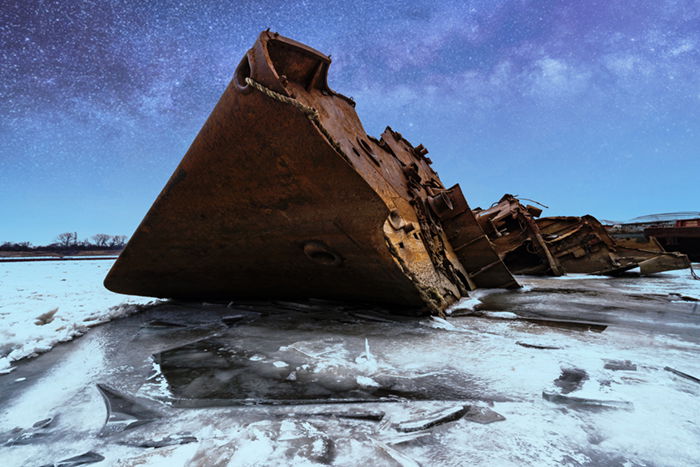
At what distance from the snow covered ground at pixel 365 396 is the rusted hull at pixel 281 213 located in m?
0.70

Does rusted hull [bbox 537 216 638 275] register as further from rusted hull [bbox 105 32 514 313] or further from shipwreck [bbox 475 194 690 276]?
rusted hull [bbox 105 32 514 313]

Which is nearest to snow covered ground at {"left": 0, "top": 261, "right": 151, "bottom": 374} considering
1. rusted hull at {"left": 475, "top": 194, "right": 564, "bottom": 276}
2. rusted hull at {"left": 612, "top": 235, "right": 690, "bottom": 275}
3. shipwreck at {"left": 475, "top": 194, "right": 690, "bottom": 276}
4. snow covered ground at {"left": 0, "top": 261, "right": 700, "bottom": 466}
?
snow covered ground at {"left": 0, "top": 261, "right": 700, "bottom": 466}

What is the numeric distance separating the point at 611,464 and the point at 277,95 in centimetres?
255

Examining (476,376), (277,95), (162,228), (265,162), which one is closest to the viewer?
(476,376)

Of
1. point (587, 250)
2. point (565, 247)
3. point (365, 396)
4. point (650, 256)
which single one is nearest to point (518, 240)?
point (565, 247)

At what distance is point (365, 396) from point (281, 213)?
1.86m

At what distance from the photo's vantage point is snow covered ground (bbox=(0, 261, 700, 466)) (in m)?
1.14

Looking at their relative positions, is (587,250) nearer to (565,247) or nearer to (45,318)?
(565,247)

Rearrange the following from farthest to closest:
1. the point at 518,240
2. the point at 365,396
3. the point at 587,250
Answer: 1. the point at 518,240
2. the point at 587,250
3. the point at 365,396

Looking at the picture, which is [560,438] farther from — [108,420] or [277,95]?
[277,95]

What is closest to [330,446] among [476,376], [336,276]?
[476,376]

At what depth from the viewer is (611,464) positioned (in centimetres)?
104

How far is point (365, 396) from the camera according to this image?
5.22 feet

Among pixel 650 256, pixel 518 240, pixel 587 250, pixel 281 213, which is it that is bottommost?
pixel 650 256
